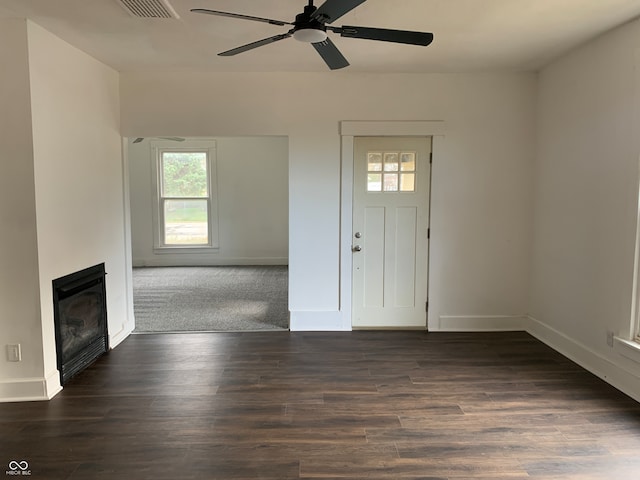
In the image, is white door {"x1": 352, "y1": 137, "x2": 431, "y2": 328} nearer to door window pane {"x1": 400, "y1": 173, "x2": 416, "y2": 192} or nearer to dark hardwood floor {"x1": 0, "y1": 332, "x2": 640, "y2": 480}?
door window pane {"x1": 400, "y1": 173, "x2": 416, "y2": 192}

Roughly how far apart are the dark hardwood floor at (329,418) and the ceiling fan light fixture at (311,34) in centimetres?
225

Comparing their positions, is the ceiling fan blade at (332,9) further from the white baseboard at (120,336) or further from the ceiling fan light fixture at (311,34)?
the white baseboard at (120,336)

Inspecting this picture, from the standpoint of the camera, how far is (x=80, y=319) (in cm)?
337

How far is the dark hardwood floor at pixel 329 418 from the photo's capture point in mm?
2145

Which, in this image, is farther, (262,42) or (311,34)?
(262,42)

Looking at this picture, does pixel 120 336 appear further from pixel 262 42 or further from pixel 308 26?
pixel 308 26

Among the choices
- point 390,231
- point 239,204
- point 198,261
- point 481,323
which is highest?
point 239,204

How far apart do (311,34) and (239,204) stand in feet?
21.0

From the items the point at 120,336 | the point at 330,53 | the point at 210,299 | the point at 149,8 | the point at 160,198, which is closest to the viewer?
the point at 330,53

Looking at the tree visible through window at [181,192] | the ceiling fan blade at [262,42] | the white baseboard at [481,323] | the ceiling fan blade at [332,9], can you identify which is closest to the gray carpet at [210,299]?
the tree visible through window at [181,192]

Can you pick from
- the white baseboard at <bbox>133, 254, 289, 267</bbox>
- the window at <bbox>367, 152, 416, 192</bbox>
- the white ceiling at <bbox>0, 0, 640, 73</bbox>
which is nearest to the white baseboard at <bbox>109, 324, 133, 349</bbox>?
the white ceiling at <bbox>0, 0, 640, 73</bbox>

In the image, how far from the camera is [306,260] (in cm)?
427

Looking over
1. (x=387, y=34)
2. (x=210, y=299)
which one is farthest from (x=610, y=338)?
(x=210, y=299)

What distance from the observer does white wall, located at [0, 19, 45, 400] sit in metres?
2.72
